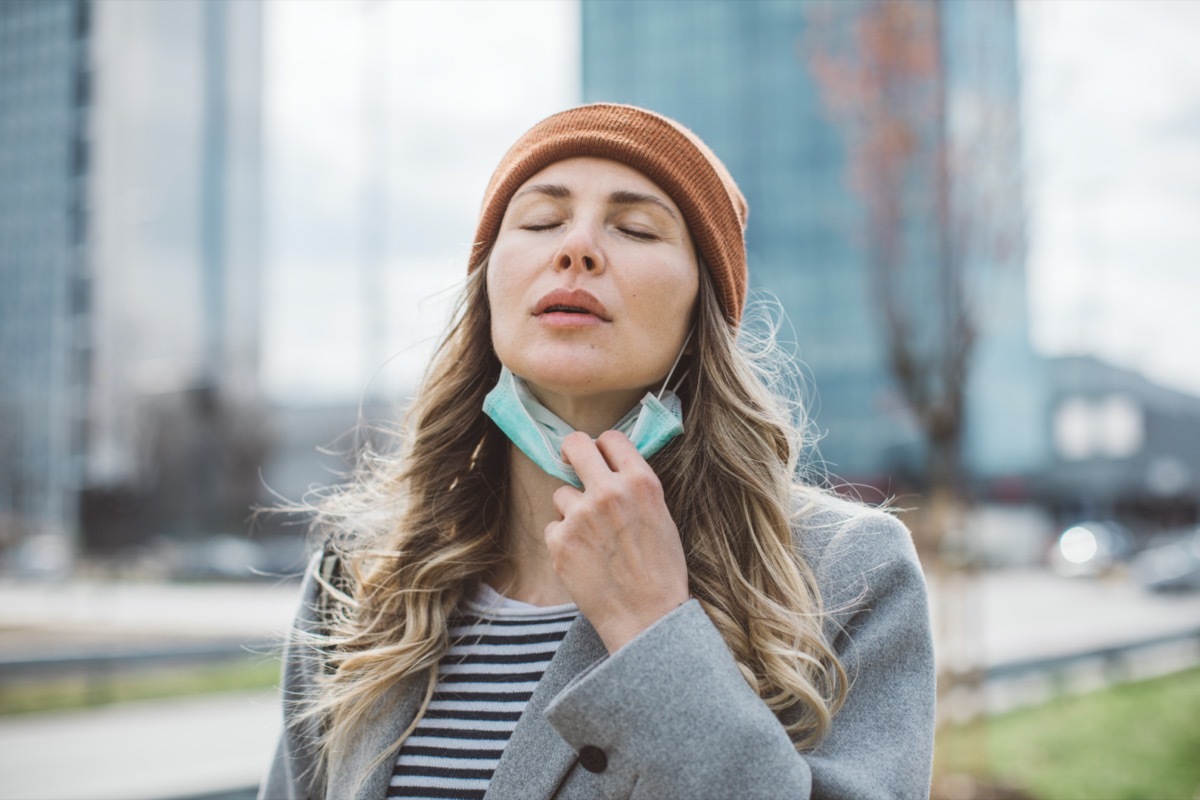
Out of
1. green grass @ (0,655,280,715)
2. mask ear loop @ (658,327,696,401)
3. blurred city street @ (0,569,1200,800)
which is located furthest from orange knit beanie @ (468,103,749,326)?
green grass @ (0,655,280,715)

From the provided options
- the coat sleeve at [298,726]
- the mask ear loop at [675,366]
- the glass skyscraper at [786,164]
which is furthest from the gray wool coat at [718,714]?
the glass skyscraper at [786,164]

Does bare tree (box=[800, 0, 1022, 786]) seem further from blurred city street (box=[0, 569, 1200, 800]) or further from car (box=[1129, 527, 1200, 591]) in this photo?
car (box=[1129, 527, 1200, 591])

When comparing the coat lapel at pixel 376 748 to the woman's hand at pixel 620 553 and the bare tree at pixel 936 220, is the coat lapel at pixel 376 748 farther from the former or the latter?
the bare tree at pixel 936 220

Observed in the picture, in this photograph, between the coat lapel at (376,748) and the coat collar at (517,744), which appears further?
the coat lapel at (376,748)

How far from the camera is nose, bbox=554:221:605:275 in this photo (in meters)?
1.87

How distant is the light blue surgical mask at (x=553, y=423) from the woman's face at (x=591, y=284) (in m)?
0.04

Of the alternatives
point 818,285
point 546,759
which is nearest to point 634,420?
point 546,759

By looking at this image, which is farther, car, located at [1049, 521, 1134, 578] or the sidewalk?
car, located at [1049, 521, 1134, 578]

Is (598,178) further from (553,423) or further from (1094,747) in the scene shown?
(1094,747)

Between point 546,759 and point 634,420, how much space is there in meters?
0.66

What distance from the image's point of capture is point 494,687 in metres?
1.94

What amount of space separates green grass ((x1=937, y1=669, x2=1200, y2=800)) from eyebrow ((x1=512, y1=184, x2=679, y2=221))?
208 inches

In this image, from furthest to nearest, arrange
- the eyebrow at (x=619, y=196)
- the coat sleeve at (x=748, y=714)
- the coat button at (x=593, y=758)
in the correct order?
1. the eyebrow at (x=619, y=196)
2. the coat button at (x=593, y=758)
3. the coat sleeve at (x=748, y=714)

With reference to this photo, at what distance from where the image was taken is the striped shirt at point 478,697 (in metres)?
1.84
